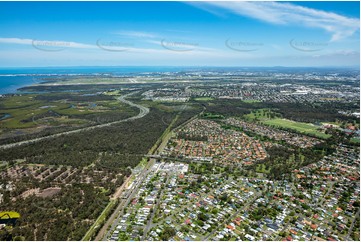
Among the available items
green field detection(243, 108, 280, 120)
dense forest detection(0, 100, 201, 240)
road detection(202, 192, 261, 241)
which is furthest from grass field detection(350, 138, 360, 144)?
dense forest detection(0, 100, 201, 240)

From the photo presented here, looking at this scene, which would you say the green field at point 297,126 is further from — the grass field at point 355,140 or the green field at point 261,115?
the grass field at point 355,140

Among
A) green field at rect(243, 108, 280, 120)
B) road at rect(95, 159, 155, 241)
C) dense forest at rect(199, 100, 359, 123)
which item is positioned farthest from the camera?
green field at rect(243, 108, 280, 120)

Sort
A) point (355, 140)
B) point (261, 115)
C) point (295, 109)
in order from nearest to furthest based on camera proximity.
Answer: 1. point (355, 140)
2. point (261, 115)
3. point (295, 109)

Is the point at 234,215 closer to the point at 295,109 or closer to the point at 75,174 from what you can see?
the point at 75,174

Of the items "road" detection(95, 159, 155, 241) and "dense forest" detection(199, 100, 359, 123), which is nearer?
"road" detection(95, 159, 155, 241)

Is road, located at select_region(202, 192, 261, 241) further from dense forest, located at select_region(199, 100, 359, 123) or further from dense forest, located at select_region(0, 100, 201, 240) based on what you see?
dense forest, located at select_region(199, 100, 359, 123)

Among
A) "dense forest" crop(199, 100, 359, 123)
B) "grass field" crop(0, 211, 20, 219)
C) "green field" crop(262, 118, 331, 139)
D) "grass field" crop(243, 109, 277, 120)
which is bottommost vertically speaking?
"grass field" crop(0, 211, 20, 219)

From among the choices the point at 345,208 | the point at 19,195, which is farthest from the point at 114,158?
the point at 345,208

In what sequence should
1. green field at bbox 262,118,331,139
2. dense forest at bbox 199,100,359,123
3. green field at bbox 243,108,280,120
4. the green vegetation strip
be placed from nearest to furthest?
the green vegetation strip < green field at bbox 262,118,331,139 < dense forest at bbox 199,100,359,123 < green field at bbox 243,108,280,120

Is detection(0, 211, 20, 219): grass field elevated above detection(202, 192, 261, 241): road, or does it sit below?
above

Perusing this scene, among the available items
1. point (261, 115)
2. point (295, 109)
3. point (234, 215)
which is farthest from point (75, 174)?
point (295, 109)
